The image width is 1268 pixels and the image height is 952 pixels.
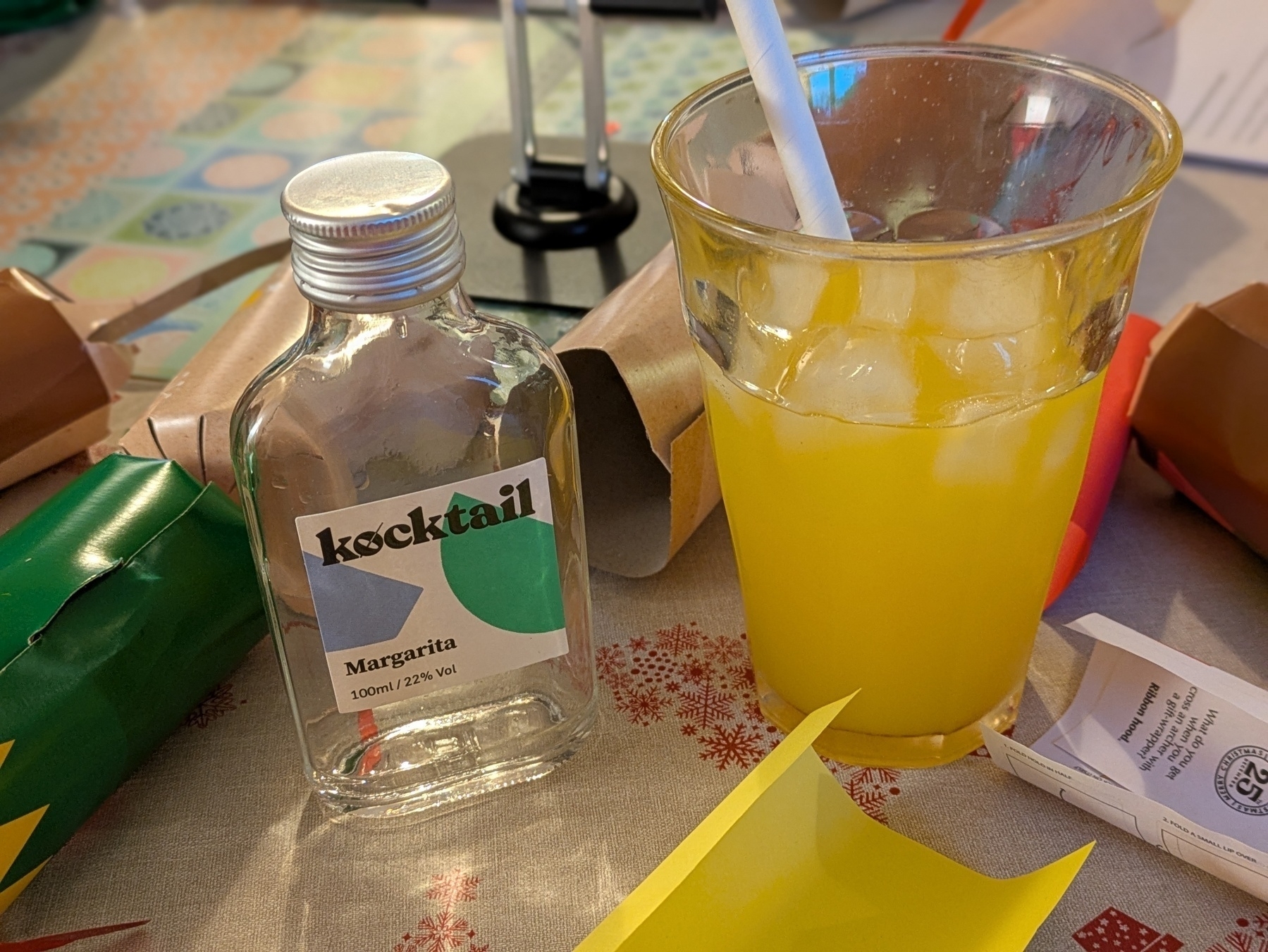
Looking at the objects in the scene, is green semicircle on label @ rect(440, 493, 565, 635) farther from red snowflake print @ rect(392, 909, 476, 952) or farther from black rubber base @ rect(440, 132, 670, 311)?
black rubber base @ rect(440, 132, 670, 311)

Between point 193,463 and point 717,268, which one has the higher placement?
point 717,268

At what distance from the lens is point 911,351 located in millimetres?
361

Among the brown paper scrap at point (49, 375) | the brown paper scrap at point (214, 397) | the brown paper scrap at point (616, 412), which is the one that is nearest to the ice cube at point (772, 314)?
the brown paper scrap at point (616, 412)

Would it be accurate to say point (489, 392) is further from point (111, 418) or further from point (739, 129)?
point (111, 418)

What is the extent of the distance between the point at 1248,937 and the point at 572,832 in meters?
0.22

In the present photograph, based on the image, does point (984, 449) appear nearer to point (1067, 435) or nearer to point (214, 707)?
point (1067, 435)

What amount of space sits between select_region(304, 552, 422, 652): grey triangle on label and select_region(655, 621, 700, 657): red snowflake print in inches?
5.3

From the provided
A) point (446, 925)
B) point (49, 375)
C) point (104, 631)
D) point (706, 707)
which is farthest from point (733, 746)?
point (49, 375)

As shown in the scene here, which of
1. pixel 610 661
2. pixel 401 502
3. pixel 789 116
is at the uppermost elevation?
pixel 789 116

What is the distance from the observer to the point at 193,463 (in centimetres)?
49

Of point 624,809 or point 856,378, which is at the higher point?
point 856,378

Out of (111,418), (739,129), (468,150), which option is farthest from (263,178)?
(739,129)

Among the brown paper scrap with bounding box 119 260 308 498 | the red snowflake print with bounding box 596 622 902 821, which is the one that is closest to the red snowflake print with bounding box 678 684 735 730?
the red snowflake print with bounding box 596 622 902 821

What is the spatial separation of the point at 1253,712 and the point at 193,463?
1.35 ft
